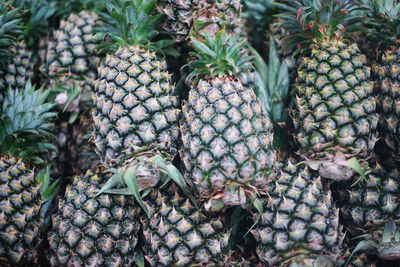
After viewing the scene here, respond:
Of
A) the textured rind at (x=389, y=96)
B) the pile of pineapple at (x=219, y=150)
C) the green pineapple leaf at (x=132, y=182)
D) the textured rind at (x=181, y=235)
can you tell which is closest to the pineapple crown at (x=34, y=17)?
the pile of pineapple at (x=219, y=150)

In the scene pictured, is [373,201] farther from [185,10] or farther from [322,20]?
[185,10]

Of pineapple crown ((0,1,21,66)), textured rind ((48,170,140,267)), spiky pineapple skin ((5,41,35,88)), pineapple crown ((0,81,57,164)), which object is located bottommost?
textured rind ((48,170,140,267))

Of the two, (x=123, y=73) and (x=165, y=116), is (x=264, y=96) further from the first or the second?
(x=123, y=73)

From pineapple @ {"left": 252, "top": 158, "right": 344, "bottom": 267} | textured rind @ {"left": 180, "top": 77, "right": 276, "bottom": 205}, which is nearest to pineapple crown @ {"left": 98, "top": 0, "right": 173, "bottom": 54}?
Answer: textured rind @ {"left": 180, "top": 77, "right": 276, "bottom": 205}

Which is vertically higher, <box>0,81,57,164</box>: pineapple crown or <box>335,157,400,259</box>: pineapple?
<box>0,81,57,164</box>: pineapple crown

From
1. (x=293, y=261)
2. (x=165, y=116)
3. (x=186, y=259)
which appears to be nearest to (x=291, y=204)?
(x=293, y=261)

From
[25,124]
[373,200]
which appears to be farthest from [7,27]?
[373,200]

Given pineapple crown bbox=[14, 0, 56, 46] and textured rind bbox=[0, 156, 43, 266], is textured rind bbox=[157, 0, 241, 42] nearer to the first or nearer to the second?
pineapple crown bbox=[14, 0, 56, 46]
